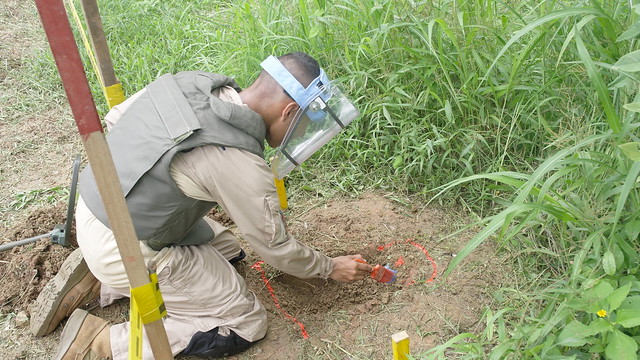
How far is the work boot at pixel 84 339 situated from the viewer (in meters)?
2.54

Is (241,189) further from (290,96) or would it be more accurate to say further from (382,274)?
(382,274)

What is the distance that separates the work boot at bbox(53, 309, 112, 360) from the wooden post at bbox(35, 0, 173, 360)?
958 mm

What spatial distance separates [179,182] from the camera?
228cm

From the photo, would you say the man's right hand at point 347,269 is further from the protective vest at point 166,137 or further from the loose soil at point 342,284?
the protective vest at point 166,137

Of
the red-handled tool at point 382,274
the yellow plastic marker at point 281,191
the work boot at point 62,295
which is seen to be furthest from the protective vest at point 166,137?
the red-handled tool at point 382,274

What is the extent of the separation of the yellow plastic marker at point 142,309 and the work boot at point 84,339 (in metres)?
0.81

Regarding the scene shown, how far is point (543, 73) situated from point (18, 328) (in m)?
2.65

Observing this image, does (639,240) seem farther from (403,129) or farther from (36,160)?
(36,160)

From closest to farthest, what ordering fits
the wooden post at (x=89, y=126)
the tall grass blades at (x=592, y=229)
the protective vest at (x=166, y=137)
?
the wooden post at (x=89, y=126), the tall grass blades at (x=592, y=229), the protective vest at (x=166, y=137)

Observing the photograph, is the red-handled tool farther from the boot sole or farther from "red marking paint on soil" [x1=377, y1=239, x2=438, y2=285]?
the boot sole

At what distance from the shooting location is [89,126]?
5.07 feet

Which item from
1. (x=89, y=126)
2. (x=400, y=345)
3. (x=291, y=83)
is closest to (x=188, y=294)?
(x=291, y=83)

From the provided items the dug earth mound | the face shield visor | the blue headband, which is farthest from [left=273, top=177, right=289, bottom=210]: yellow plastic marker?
the blue headband

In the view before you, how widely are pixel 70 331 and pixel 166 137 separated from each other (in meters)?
0.99
